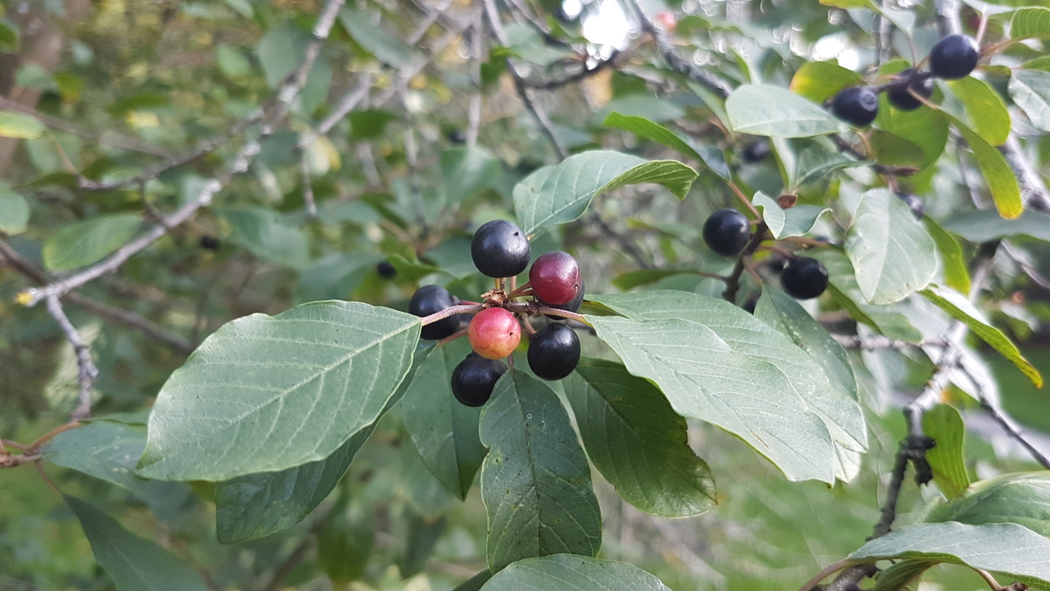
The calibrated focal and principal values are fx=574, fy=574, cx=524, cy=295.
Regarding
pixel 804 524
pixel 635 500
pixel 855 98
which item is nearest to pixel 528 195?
pixel 635 500

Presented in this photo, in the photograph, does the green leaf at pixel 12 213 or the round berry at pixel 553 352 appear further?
the green leaf at pixel 12 213

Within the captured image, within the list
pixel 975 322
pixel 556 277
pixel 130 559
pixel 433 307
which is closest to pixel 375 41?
pixel 433 307

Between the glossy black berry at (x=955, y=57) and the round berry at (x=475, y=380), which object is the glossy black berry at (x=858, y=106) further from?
the round berry at (x=475, y=380)

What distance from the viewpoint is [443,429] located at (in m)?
1.08

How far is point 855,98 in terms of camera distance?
1428 mm

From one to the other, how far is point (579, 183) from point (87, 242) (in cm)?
156

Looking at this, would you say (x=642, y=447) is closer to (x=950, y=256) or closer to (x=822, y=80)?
(x=950, y=256)

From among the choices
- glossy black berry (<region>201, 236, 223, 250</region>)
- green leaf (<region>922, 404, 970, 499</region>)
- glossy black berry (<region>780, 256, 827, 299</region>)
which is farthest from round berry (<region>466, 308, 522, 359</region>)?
glossy black berry (<region>201, 236, 223, 250</region>)

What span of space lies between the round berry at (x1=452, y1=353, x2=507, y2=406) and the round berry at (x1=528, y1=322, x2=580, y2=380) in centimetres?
10

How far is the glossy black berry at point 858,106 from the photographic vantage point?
56.2 inches

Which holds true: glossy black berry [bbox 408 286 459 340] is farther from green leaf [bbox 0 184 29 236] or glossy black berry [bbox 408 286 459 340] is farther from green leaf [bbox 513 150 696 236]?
green leaf [bbox 0 184 29 236]

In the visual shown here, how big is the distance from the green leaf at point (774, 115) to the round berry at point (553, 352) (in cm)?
51

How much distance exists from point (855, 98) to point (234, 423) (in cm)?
153

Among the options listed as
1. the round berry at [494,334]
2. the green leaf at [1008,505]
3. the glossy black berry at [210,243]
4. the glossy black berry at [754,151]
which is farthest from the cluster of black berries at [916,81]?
the glossy black berry at [210,243]
